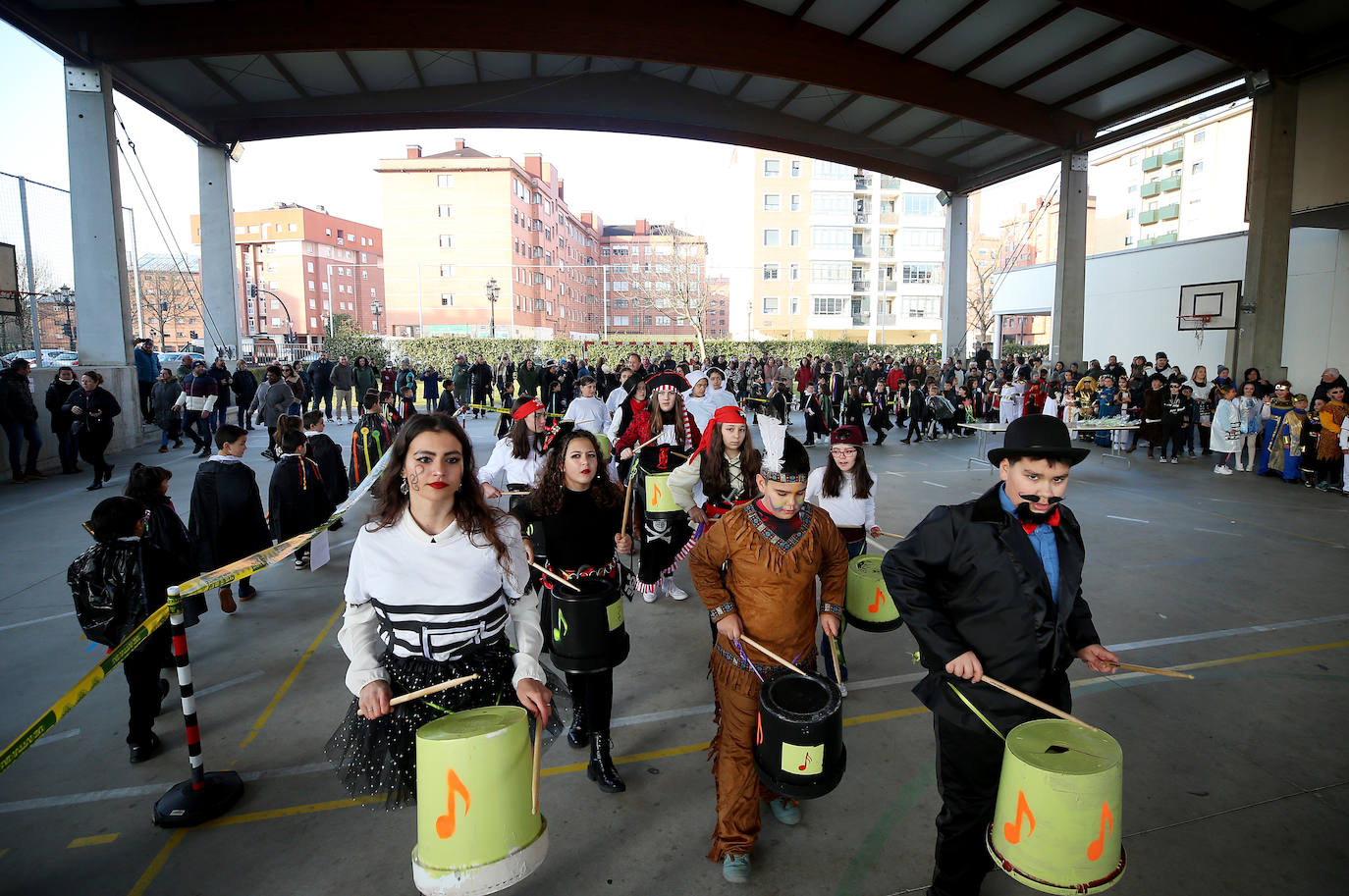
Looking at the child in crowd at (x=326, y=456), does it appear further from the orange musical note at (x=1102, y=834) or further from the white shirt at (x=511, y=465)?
the orange musical note at (x=1102, y=834)

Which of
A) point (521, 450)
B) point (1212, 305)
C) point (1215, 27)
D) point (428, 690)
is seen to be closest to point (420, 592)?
point (428, 690)

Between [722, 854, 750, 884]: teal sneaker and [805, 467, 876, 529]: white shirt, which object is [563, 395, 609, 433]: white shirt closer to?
[805, 467, 876, 529]: white shirt

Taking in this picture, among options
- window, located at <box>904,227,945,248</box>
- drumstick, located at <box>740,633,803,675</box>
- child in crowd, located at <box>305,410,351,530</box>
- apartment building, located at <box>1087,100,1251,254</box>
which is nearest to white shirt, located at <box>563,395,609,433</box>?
child in crowd, located at <box>305,410,351,530</box>

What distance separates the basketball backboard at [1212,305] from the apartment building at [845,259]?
3682cm

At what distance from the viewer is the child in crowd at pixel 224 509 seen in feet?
18.7

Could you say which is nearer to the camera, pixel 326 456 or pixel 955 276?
pixel 326 456

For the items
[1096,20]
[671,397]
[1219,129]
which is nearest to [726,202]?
[1219,129]

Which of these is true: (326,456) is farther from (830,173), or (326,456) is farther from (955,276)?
(830,173)

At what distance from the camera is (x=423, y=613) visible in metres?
2.40

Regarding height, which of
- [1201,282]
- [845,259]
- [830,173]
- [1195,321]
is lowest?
[1195,321]

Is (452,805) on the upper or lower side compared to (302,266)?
lower

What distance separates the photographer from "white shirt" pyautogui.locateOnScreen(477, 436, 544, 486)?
5.62m

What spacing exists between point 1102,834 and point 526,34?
16.6 m

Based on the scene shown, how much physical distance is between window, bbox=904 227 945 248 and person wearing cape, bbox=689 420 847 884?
57.9 m
